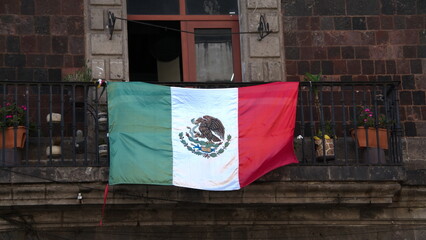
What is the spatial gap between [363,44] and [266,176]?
8.57 feet

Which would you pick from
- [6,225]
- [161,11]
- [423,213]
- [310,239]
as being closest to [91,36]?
[161,11]

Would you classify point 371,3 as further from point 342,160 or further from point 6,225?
point 6,225

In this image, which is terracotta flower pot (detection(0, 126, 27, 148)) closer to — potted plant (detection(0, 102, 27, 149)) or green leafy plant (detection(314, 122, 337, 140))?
potted plant (detection(0, 102, 27, 149))

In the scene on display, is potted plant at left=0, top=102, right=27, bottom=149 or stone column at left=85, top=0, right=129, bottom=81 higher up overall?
stone column at left=85, top=0, right=129, bottom=81

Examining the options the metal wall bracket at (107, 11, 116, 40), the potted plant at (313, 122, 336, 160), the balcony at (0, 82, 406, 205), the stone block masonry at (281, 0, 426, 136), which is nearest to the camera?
the balcony at (0, 82, 406, 205)

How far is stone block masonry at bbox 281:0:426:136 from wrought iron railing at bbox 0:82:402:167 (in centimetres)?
38

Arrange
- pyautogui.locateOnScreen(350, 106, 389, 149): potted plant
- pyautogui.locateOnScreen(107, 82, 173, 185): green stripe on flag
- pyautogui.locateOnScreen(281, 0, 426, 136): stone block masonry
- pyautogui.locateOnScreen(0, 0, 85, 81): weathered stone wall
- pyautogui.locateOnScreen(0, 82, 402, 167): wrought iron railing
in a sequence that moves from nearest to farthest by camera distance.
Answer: pyautogui.locateOnScreen(107, 82, 173, 185): green stripe on flag
pyautogui.locateOnScreen(0, 82, 402, 167): wrought iron railing
pyautogui.locateOnScreen(350, 106, 389, 149): potted plant
pyautogui.locateOnScreen(0, 0, 85, 81): weathered stone wall
pyautogui.locateOnScreen(281, 0, 426, 136): stone block masonry

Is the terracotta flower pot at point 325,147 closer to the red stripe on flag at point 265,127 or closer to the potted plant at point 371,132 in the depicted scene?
the potted plant at point 371,132

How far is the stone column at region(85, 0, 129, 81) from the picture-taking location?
13.6 meters

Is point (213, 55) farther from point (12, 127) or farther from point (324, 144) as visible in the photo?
point (12, 127)

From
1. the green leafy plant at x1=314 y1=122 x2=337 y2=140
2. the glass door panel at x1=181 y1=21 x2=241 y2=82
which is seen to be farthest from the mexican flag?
the glass door panel at x1=181 y1=21 x2=241 y2=82

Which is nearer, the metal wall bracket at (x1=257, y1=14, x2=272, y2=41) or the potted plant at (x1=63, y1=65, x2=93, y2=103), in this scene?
the potted plant at (x1=63, y1=65, x2=93, y2=103)

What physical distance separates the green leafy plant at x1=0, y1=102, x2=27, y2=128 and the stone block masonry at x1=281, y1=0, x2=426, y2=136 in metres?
3.39

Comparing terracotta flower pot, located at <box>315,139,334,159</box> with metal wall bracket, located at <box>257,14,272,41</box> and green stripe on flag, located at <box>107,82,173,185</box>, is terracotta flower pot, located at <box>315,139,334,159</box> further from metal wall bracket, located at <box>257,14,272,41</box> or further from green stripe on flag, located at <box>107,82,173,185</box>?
green stripe on flag, located at <box>107,82,173,185</box>
